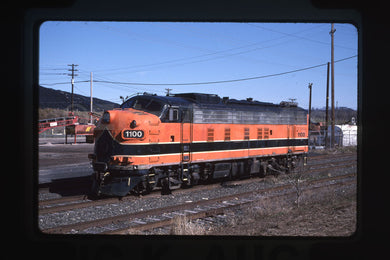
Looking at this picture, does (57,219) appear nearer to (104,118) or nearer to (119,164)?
(119,164)

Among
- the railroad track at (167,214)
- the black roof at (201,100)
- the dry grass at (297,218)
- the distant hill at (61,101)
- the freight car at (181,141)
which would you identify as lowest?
the railroad track at (167,214)

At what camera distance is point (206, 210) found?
1041 centimetres

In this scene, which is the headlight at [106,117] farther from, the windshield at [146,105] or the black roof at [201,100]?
the black roof at [201,100]

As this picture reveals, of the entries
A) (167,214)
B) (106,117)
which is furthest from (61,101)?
(167,214)

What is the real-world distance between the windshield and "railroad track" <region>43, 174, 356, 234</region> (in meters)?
3.39

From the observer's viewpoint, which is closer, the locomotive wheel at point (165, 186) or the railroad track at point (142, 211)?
the railroad track at point (142, 211)

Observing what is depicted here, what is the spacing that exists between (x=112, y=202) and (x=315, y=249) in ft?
26.2

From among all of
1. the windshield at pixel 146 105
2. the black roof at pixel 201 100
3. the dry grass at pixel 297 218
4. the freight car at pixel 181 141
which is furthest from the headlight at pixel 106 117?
the dry grass at pixel 297 218

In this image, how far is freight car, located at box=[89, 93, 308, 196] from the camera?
1144 cm

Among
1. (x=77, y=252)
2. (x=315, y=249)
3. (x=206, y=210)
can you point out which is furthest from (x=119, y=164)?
(x=315, y=249)

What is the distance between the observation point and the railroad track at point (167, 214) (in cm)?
834

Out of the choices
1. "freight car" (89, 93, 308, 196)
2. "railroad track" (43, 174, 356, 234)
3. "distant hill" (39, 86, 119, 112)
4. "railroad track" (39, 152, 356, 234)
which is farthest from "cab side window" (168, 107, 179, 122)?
"distant hill" (39, 86, 119, 112)

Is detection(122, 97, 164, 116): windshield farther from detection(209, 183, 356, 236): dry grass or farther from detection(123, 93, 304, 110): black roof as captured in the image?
detection(209, 183, 356, 236): dry grass

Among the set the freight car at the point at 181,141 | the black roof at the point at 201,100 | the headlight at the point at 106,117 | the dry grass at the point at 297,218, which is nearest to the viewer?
the dry grass at the point at 297,218
